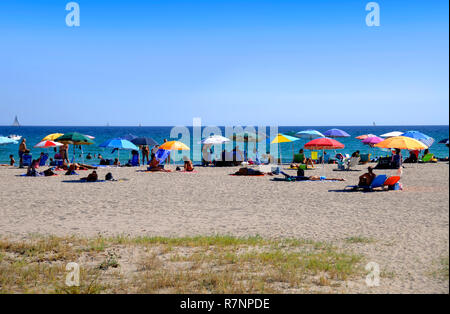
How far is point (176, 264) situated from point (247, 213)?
175 inches

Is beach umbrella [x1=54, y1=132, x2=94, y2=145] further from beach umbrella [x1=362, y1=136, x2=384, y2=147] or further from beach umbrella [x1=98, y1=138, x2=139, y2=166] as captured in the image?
beach umbrella [x1=362, y1=136, x2=384, y2=147]

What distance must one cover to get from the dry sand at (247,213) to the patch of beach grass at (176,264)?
594 mm

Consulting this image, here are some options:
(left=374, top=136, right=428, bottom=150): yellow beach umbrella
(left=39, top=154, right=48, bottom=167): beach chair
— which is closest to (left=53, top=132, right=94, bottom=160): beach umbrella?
(left=39, top=154, right=48, bottom=167): beach chair

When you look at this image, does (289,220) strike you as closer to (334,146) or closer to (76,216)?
(76,216)

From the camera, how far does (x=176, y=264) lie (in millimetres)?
6641

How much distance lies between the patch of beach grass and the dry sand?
59 cm

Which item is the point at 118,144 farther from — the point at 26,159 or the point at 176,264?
the point at 176,264

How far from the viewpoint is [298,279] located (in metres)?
5.79

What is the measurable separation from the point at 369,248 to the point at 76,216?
692 centimetres

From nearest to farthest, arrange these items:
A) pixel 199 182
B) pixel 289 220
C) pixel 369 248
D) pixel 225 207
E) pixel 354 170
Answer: pixel 369 248
pixel 289 220
pixel 225 207
pixel 199 182
pixel 354 170

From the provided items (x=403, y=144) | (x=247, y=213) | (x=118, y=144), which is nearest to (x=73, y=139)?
(x=118, y=144)

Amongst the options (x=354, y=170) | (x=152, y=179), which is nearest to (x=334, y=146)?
(x=354, y=170)

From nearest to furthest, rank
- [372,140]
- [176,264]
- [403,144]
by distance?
[176,264] → [403,144] → [372,140]

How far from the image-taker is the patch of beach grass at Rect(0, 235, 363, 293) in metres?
5.62
